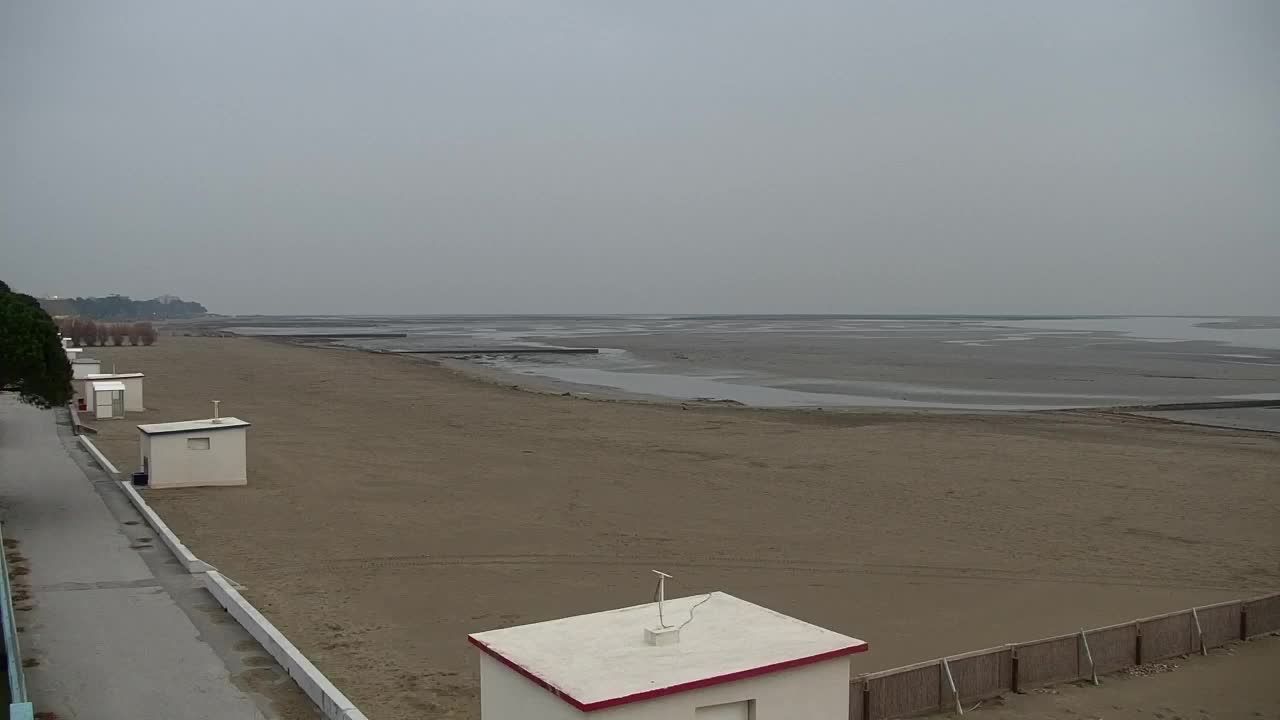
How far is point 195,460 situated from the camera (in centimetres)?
2306

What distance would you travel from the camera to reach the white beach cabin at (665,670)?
7.34 metres

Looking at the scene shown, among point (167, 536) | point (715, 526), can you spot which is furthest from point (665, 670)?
point (715, 526)

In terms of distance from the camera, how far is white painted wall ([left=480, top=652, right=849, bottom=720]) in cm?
729

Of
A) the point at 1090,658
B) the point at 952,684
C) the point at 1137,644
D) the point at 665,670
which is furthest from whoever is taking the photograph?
the point at 1137,644

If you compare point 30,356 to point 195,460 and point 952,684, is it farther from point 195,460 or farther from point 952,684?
point 952,684

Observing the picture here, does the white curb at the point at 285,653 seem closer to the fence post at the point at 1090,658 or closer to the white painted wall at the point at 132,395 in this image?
the fence post at the point at 1090,658

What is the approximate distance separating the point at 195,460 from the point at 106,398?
16364 millimetres

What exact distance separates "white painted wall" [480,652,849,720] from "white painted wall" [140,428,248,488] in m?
16.8

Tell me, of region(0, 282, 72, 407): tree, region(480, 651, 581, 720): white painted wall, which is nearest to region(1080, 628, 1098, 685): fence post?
region(480, 651, 581, 720): white painted wall

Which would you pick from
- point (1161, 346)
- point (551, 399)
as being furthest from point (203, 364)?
point (1161, 346)

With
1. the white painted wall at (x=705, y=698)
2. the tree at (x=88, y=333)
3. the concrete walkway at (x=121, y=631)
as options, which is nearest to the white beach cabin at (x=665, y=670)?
the white painted wall at (x=705, y=698)

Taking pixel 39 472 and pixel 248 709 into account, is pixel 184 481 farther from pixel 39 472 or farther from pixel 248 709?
pixel 248 709

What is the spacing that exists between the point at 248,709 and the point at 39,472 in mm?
17275

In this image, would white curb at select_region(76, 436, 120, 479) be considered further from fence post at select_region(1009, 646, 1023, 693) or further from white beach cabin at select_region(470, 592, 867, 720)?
fence post at select_region(1009, 646, 1023, 693)
